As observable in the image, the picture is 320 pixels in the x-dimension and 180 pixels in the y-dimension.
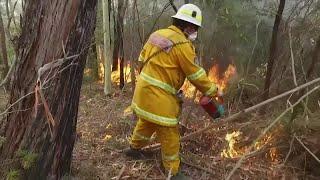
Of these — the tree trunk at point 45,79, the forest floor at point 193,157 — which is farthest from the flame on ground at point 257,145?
the tree trunk at point 45,79

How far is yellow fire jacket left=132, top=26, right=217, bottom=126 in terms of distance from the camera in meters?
4.18

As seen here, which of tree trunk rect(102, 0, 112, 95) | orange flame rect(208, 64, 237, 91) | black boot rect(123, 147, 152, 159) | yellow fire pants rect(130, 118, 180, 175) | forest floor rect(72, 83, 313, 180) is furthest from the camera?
tree trunk rect(102, 0, 112, 95)

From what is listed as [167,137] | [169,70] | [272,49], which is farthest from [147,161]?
[272,49]

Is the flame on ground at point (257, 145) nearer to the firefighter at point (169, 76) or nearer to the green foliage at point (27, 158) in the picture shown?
the firefighter at point (169, 76)

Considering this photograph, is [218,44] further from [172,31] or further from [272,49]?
[172,31]

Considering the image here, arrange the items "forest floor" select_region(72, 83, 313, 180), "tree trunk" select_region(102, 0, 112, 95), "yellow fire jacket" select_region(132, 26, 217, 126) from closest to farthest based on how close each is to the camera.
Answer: "yellow fire jacket" select_region(132, 26, 217, 126), "forest floor" select_region(72, 83, 313, 180), "tree trunk" select_region(102, 0, 112, 95)

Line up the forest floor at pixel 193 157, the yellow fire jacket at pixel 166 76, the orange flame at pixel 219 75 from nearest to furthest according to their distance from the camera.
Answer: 1. the yellow fire jacket at pixel 166 76
2. the forest floor at pixel 193 157
3. the orange flame at pixel 219 75

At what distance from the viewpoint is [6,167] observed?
3797 mm

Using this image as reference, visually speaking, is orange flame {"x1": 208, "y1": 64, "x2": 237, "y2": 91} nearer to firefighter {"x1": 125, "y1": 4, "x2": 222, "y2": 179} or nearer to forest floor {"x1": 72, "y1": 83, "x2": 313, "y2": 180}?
forest floor {"x1": 72, "y1": 83, "x2": 313, "y2": 180}

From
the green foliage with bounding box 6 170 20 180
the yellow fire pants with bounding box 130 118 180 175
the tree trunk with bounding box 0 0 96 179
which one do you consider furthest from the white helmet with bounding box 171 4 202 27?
the green foliage with bounding box 6 170 20 180

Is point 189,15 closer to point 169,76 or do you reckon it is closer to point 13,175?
point 169,76

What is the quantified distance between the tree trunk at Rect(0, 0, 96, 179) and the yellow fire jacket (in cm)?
75

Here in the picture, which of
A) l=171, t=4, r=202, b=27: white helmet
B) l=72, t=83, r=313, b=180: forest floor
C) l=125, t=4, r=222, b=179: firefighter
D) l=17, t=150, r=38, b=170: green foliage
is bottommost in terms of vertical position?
l=72, t=83, r=313, b=180: forest floor

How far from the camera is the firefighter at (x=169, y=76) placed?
13.7 ft
